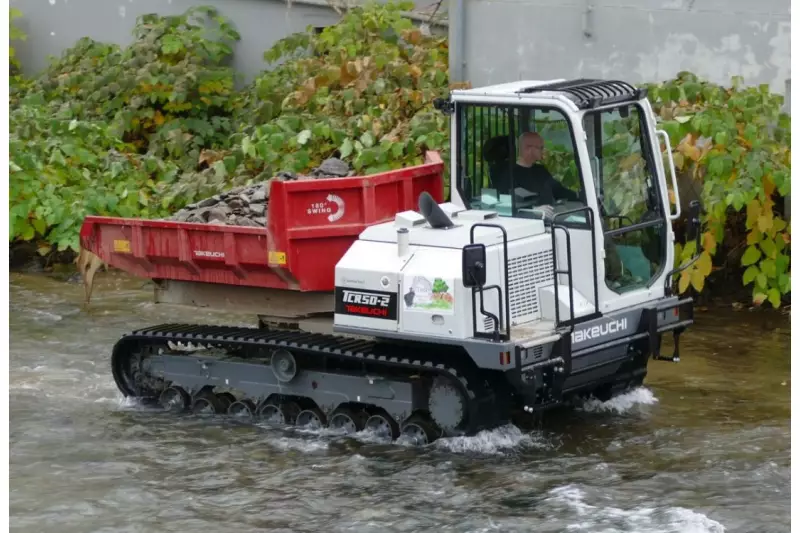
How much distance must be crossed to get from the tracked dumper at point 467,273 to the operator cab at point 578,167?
0.01m

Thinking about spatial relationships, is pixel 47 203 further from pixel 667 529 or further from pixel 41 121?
pixel 667 529

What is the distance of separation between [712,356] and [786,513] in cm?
422

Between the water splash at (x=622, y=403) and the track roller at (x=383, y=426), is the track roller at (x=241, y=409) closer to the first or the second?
the track roller at (x=383, y=426)

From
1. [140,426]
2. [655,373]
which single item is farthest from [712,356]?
[140,426]

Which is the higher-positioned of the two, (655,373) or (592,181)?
(592,181)

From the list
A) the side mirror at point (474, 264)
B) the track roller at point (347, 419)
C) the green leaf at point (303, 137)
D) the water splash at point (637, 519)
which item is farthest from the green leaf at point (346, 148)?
the water splash at point (637, 519)

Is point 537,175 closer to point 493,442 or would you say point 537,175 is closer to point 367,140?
point 493,442

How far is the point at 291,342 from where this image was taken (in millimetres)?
11328

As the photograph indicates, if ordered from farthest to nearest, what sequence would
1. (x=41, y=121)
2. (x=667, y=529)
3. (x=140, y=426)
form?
(x=41, y=121)
(x=140, y=426)
(x=667, y=529)

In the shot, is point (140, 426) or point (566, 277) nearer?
point (566, 277)

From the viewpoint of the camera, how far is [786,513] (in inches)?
370

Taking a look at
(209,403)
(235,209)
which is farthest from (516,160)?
(209,403)

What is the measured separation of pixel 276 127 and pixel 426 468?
7.40 meters

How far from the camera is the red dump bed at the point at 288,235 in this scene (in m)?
11.1
